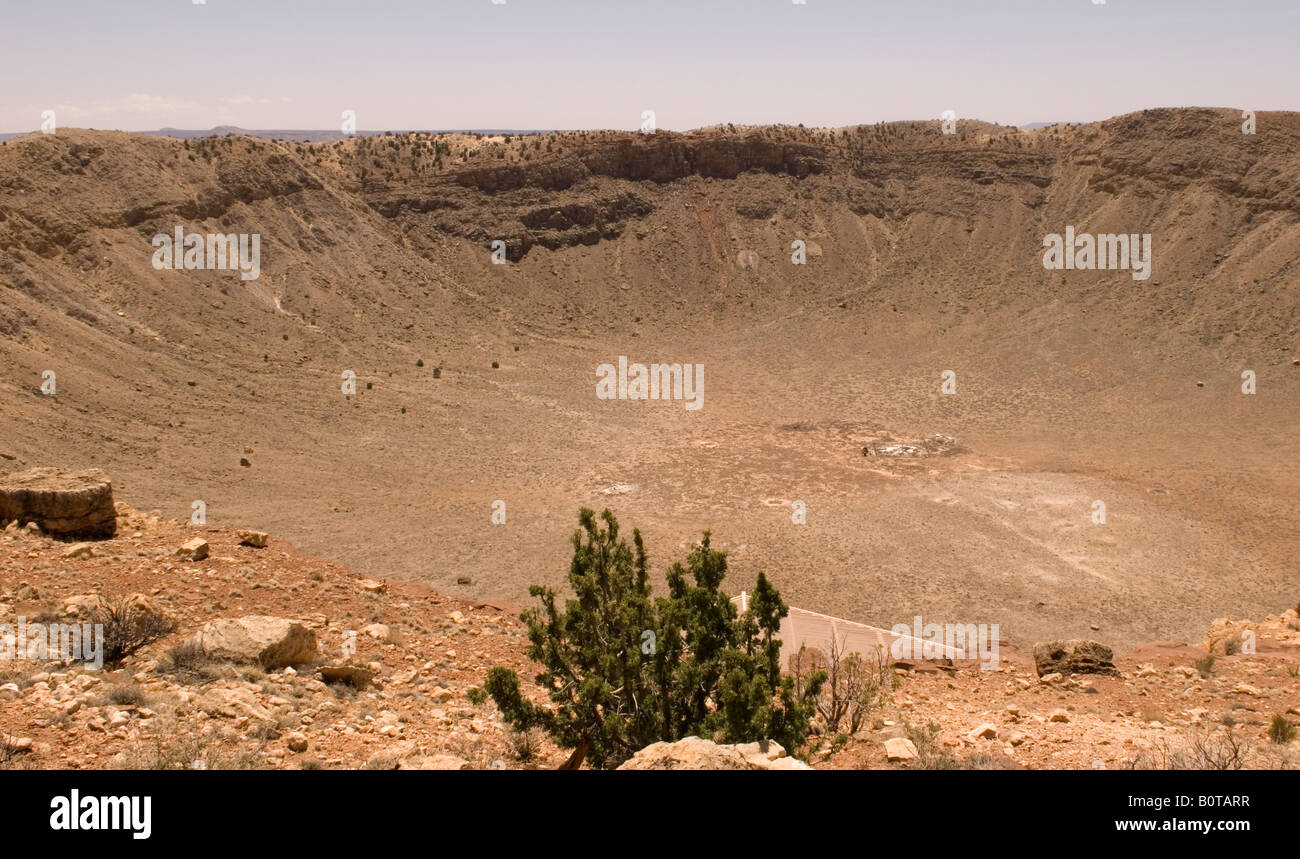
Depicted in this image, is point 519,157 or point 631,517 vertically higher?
point 519,157

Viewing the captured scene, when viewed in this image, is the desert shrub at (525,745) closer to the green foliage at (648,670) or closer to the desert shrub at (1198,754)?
the green foliage at (648,670)

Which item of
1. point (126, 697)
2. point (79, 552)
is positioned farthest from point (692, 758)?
point (79, 552)

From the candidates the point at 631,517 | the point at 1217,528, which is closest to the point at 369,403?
the point at 631,517

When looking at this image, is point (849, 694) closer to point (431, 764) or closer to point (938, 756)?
point (938, 756)

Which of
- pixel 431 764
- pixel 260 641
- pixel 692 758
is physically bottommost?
pixel 260 641

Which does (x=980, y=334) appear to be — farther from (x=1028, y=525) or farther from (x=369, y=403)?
(x=369, y=403)

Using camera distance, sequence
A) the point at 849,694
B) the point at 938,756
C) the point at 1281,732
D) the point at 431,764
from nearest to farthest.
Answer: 1. the point at 431,764
2. the point at 938,756
3. the point at 1281,732
4. the point at 849,694
